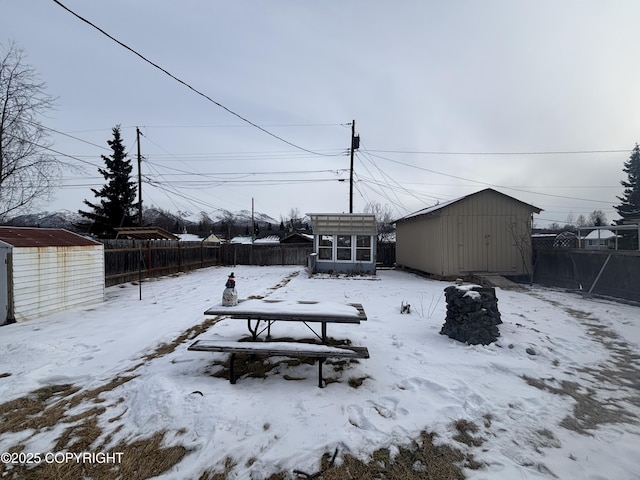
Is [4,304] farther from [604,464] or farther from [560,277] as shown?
Result: [560,277]

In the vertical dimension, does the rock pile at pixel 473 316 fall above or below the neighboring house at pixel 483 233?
below

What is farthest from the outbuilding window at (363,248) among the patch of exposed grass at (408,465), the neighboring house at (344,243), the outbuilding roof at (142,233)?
the patch of exposed grass at (408,465)

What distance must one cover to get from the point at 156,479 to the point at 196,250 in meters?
17.9

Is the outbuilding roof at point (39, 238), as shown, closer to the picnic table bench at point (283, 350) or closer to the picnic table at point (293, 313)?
the picnic table at point (293, 313)

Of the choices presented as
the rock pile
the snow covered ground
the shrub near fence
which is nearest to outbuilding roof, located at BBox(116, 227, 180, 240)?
the shrub near fence

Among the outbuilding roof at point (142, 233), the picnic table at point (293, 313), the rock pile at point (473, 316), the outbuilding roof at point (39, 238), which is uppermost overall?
the outbuilding roof at point (142, 233)

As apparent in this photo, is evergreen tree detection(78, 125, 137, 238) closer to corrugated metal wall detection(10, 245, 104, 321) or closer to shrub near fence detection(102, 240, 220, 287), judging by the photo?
shrub near fence detection(102, 240, 220, 287)

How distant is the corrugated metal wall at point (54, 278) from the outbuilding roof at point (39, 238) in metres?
0.13

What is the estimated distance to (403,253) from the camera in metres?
19.1

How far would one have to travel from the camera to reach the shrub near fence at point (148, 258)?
1152cm

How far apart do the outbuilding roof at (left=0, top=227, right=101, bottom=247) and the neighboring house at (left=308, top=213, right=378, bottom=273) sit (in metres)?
9.80

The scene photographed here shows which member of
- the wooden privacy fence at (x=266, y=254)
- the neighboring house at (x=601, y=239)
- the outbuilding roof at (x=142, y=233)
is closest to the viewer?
the outbuilding roof at (x=142, y=233)

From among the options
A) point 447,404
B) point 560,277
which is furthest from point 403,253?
point 447,404

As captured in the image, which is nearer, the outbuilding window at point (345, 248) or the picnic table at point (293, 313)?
the picnic table at point (293, 313)
